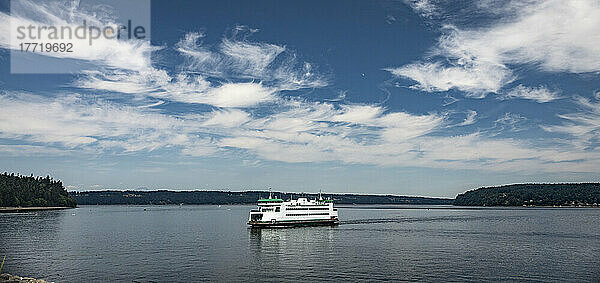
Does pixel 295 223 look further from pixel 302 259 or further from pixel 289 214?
pixel 302 259

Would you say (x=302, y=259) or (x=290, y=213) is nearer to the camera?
(x=302, y=259)

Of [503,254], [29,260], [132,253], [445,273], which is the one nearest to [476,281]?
[445,273]

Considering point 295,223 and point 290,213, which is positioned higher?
point 290,213

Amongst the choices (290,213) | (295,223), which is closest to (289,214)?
(290,213)

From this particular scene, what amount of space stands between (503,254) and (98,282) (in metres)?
64.6

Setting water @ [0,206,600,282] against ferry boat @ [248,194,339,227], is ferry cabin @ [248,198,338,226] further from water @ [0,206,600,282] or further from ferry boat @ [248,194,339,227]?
A: water @ [0,206,600,282]

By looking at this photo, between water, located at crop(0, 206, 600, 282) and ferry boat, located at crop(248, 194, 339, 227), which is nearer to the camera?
water, located at crop(0, 206, 600, 282)

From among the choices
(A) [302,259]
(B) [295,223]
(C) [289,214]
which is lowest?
(B) [295,223]

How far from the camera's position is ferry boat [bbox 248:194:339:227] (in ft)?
452

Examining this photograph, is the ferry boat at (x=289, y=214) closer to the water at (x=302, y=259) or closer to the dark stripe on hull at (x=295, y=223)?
the dark stripe on hull at (x=295, y=223)

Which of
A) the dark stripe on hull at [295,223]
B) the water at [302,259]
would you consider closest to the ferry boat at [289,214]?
the dark stripe on hull at [295,223]

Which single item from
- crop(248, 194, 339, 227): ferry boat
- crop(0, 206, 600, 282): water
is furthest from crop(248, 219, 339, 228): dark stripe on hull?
crop(0, 206, 600, 282): water

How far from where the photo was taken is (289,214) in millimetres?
140750

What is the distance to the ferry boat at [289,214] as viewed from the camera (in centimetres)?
13775
